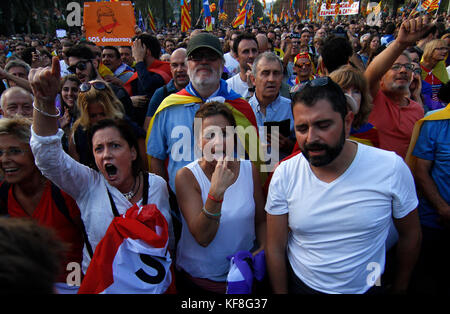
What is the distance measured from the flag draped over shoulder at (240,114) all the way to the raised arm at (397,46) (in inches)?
42.5

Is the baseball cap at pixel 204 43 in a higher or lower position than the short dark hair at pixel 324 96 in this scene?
higher

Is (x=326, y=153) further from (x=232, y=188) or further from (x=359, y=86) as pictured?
(x=359, y=86)

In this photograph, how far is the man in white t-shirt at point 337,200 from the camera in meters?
1.62

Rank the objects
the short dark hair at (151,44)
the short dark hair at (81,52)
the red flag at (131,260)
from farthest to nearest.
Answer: the short dark hair at (151,44), the short dark hair at (81,52), the red flag at (131,260)

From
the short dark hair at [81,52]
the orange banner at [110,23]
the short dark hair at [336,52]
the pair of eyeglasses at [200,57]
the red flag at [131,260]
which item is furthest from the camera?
the orange banner at [110,23]

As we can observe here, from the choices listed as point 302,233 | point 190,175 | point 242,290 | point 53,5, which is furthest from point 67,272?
point 53,5

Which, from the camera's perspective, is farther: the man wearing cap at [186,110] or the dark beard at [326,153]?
the man wearing cap at [186,110]

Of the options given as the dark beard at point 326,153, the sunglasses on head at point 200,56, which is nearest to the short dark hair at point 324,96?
the dark beard at point 326,153

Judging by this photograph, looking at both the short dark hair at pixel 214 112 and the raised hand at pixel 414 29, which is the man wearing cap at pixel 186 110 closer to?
the short dark hair at pixel 214 112

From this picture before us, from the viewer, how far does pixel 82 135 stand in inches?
102

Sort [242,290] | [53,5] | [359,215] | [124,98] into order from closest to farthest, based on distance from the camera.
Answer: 1. [359,215]
2. [242,290]
3. [124,98]
4. [53,5]

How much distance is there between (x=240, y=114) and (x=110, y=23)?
4.00 metres

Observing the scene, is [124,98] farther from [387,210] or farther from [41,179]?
[387,210]

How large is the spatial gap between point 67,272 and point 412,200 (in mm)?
2150
